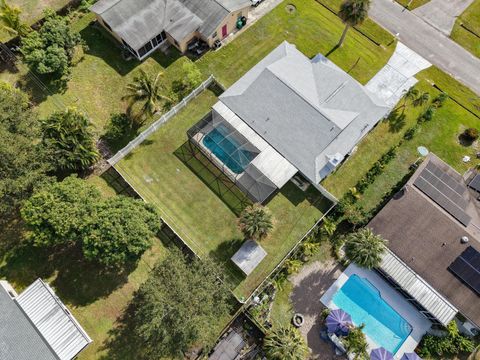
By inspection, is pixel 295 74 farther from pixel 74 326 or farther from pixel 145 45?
pixel 74 326

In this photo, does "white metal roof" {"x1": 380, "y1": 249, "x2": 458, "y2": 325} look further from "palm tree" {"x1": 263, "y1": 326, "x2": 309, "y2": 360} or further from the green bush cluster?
"palm tree" {"x1": 263, "y1": 326, "x2": 309, "y2": 360}

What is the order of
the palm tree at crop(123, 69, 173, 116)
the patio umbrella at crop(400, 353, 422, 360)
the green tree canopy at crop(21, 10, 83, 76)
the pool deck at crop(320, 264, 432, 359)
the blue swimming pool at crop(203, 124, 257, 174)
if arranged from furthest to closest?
the green tree canopy at crop(21, 10, 83, 76)
the blue swimming pool at crop(203, 124, 257, 174)
the palm tree at crop(123, 69, 173, 116)
the pool deck at crop(320, 264, 432, 359)
the patio umbrella at crop(400, 353, 422, 360)

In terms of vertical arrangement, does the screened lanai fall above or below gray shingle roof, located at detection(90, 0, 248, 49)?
below

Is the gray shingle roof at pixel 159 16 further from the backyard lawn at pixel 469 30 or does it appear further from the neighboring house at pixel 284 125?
the backyard lawn at pixel 469 30

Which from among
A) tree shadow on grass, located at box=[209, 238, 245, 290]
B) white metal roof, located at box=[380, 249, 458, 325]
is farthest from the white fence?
white metal roof, located at box=[380, 249, 458, 325]

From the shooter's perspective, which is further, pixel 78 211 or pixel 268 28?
pixel 268 28

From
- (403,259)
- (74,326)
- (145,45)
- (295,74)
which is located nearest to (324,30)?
(295,74)

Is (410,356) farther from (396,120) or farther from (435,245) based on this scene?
(396,120)
